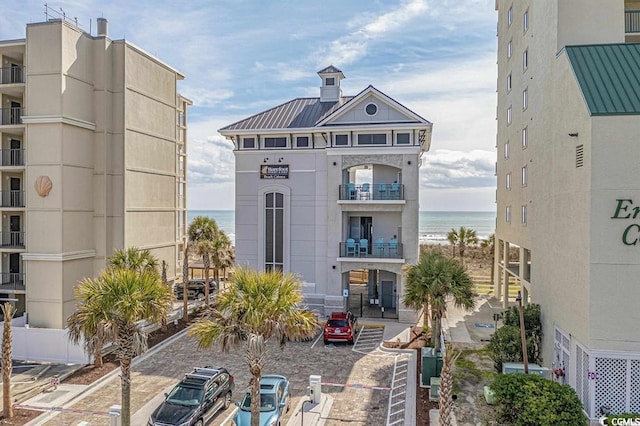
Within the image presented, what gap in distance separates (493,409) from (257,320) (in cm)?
894

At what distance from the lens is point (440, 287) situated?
16469mm

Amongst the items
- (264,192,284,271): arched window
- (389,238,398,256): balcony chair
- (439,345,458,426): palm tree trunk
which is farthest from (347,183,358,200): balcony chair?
(439,345,458,426): palm tree trunk

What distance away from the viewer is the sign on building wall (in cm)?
2564

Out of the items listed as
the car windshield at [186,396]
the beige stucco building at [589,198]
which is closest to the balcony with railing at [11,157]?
the car windshield at [186,396]

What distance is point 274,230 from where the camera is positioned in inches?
1019

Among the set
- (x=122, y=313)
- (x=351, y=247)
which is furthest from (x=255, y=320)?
(x=351, y=247)

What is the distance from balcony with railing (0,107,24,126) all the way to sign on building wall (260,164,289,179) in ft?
42.4

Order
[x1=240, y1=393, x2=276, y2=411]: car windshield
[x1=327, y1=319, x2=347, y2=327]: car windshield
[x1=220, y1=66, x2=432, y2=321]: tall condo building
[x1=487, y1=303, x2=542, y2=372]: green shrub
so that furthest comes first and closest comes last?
1. [x1=220, y1=66, x2=432, y2=321]: tall condo building
2. [x1=327, y1=319, x2=347, y2=327]: car windshield
3. [x1=487, y1=303, x2=542, y2=372]: green shrub
4. [x1=240, y1=393, x2=276, y2=411]: car windshield

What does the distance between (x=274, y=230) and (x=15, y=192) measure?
13796mm

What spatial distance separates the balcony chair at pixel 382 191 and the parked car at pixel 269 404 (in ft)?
44.7

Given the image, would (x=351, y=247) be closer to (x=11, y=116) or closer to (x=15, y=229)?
(x=15, y=229)

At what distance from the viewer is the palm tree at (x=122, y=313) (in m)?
11.1

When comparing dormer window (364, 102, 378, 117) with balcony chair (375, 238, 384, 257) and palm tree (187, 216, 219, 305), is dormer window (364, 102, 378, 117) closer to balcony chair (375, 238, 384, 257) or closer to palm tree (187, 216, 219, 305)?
balcony chair (375, 238, 384, 257)

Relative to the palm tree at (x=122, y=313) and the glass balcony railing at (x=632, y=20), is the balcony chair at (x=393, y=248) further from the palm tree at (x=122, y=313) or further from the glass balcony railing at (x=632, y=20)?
the palm tree at (x=122, y=313)
